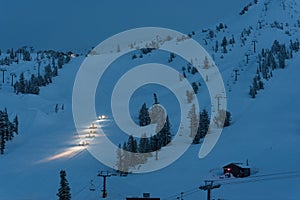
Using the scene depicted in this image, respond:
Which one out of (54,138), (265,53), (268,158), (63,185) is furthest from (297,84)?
(63,185)

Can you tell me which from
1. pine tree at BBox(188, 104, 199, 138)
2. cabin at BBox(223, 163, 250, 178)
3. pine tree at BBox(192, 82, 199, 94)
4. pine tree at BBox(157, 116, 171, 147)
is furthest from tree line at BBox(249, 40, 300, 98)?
cabin at BBox(223, 163, 250, 178)

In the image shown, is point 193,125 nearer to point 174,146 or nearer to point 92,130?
point 174,146

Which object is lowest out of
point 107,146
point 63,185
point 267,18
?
point 63,185

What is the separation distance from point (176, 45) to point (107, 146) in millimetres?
79981

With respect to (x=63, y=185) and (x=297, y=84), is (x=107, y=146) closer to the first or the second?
(x=63, y=185)

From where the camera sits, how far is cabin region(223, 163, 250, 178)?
42906mm

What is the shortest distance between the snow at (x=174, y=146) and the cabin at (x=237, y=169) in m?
0.54

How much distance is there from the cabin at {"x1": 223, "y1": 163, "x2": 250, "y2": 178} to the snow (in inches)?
21.3

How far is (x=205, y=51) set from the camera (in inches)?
4727

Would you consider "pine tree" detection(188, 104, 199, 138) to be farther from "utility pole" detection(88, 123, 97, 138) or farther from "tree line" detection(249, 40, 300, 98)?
"tree line" detection(249, 40, 300, 98)

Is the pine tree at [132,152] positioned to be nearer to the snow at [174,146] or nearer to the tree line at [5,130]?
the snow at [174,146]

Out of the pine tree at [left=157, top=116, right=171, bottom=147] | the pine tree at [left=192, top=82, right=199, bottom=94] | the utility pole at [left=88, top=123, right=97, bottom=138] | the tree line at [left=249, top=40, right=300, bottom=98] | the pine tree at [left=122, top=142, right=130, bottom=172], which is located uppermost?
the tree line at [left=249, top=40, right=300, bottom=98]

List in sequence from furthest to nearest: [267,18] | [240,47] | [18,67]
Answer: [267,18] → [18,67] → [240,47]

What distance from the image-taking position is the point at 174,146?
5741cm
